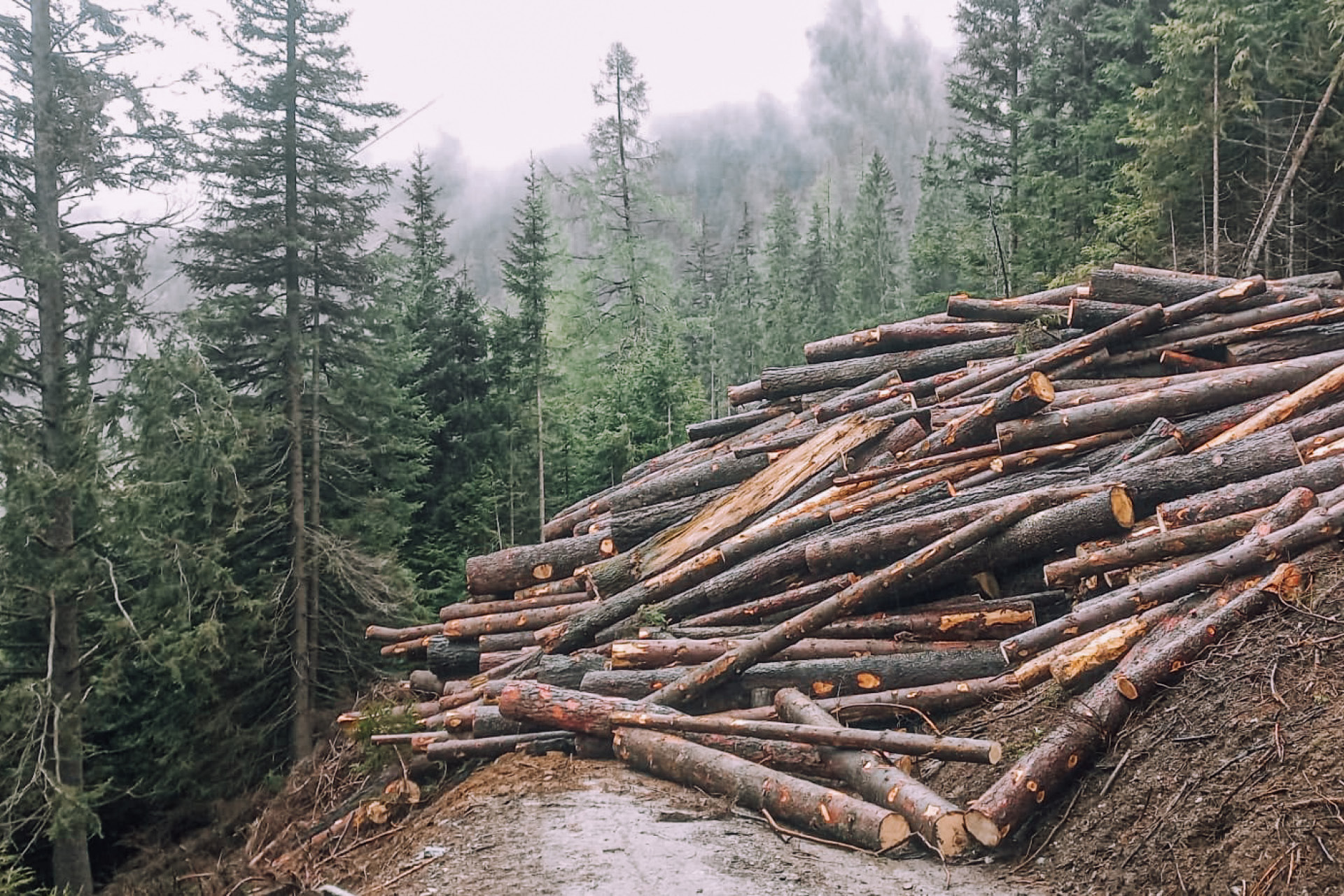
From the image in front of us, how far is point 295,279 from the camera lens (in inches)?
661

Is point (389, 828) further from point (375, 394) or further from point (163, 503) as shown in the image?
point (375, 394)

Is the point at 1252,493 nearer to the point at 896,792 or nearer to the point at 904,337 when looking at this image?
the point at 896,792

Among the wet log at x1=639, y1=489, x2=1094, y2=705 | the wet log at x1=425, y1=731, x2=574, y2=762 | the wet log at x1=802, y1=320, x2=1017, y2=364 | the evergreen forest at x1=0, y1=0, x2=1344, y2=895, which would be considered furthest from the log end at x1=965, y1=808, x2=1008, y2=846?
the evergreen forest at x1=0, y1=0, x2=1344, y2=895

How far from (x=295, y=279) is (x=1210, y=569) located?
16.3 metres

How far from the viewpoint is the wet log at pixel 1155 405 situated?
8133 millimetres

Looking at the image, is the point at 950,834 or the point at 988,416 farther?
the point at 988,416

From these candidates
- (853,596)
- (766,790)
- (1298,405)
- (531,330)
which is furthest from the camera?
(531,330)

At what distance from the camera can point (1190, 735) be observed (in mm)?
4363

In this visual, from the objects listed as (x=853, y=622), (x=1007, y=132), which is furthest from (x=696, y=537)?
(x=1007, y=132)

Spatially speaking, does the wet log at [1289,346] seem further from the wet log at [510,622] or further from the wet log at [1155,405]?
the wet log at [510,622]

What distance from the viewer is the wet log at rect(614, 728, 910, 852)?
457 cm

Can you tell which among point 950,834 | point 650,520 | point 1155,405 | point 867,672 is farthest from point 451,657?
point 1155,405

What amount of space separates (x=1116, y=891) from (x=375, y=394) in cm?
1685

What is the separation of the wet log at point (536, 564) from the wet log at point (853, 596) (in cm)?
341
